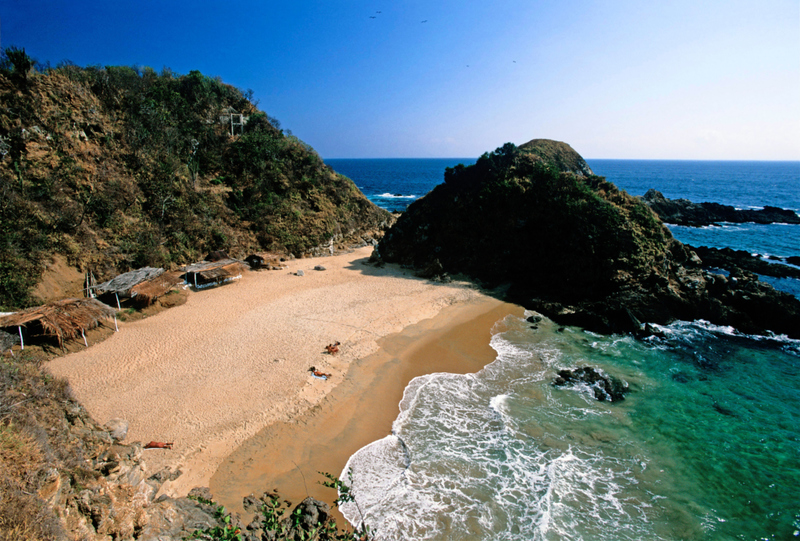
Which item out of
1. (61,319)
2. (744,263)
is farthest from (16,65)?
(744,263)

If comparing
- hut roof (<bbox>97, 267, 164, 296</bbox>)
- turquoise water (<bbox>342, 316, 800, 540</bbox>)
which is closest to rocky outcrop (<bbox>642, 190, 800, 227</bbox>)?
turquoise water (<bbox>342, 316, 800, 540</bbox>)

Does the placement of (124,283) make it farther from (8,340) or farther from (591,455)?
(591,455)

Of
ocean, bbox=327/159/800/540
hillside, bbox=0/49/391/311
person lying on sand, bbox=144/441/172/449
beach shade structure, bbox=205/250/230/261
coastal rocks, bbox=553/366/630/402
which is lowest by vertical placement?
ocean, bbox=327/159/800/540

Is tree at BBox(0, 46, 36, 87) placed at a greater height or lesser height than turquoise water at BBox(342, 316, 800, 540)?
greater

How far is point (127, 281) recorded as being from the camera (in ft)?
58.5

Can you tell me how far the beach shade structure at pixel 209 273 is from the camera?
21562 millimetres

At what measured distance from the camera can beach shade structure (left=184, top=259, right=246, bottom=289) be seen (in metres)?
21.6

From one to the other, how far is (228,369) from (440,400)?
8.20 m

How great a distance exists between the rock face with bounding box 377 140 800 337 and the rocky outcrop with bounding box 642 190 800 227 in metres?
27.5

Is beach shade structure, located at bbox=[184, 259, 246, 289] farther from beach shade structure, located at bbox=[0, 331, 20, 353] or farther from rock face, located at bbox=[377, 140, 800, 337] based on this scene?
rock face, located at bbox=[377, 140, 800, 337]

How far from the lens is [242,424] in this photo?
436 inches

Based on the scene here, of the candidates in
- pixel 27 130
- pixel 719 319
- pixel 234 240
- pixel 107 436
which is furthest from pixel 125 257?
pixel 719 319

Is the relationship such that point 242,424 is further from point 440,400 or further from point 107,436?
point 440,400

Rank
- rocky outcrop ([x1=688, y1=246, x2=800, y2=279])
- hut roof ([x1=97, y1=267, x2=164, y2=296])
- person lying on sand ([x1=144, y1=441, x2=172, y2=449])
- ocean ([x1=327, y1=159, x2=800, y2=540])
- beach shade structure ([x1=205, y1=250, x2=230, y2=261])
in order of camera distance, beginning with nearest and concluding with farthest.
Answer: ocean ([x1=327, y1=159, x2=800, y2=540]) < person lying on sand ([x1=144, y1=441, x2=172, y2=449]) < hut roof ([x1=97, y1=267, x2=164, y2=296]) < beach shade structure ([x1=205, y1=250, x2=230, y2=261]) < rocky outcrop ([x1=688, y1=246, x2=800, y2=279])
